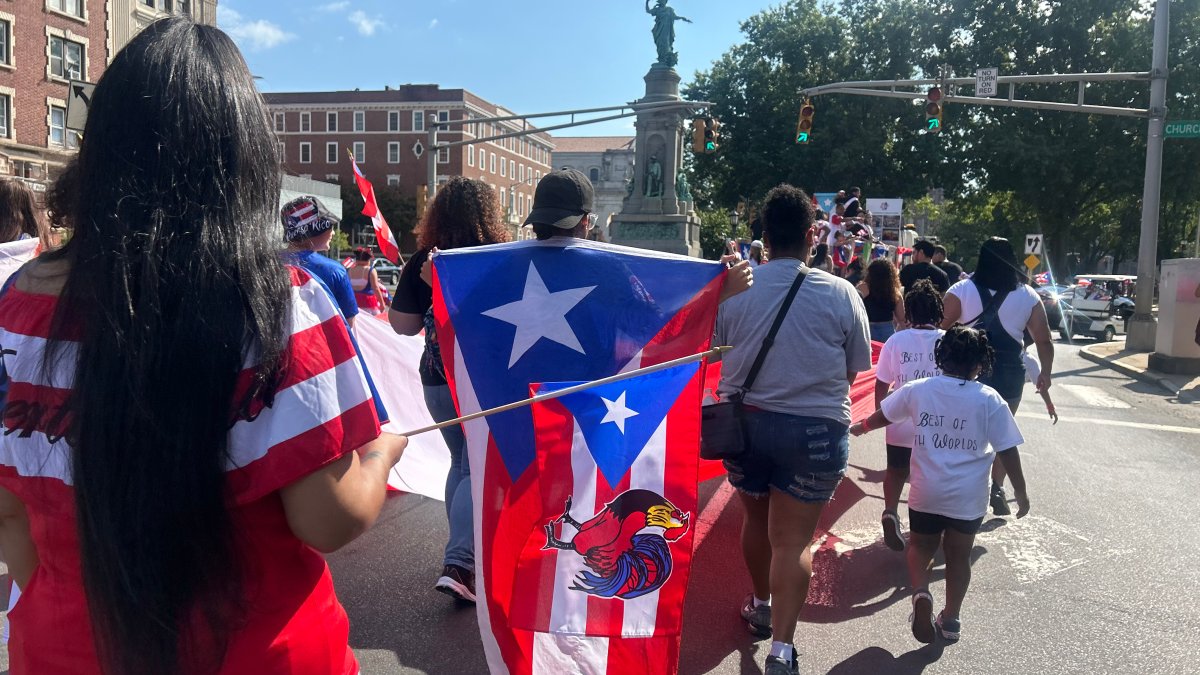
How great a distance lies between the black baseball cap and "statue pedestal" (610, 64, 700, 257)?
61.8 feet

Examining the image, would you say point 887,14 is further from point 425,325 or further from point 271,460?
point 271,460

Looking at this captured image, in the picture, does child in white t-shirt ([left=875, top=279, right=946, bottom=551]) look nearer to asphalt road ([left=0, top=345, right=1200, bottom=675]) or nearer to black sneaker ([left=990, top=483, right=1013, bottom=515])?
asphalt road ([left=0, top=345, right=1200, bottom=675])

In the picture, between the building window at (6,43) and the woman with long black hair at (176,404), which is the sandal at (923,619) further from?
the building window at (6,43)

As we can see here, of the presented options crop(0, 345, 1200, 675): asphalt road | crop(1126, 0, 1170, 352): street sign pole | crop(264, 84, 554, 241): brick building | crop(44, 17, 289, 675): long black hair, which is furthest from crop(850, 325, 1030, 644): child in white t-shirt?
crop(264, 84, 554, 241): brick building

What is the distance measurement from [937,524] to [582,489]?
2169mm

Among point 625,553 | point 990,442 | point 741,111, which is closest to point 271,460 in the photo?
point 625,553

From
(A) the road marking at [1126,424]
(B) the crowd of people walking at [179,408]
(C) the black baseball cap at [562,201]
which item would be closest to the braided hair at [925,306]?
(C) the black baseball cap at [562,201]

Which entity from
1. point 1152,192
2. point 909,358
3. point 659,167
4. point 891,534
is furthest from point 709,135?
point 891,534

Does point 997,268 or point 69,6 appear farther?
point 69,6

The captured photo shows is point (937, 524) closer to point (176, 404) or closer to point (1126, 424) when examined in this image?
point (176, 404)

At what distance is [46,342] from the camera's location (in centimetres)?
141

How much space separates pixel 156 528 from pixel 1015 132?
40058mm

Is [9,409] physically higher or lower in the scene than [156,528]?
higher

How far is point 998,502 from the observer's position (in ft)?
21.3
